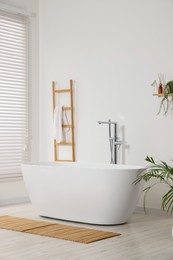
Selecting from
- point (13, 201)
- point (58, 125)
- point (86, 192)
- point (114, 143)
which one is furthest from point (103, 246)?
point (58, 125)

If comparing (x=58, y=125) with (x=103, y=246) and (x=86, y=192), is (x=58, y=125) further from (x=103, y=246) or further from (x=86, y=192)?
(x=103, y=246)

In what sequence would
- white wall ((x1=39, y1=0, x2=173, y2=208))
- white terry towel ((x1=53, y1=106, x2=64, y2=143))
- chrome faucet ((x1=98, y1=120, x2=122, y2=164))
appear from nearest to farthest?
white wall ((x1=39, y1=0, x2=173, y2=208)) < chrome faucet ((x1=98, y1=120, x2=122, y2=164)) < white terry towel ((x1=53, y1=106, x2=64, y2=143))

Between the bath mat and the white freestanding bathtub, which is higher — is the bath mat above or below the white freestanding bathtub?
below

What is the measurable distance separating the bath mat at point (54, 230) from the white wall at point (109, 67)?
1.49m

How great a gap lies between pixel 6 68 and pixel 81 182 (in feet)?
8.34

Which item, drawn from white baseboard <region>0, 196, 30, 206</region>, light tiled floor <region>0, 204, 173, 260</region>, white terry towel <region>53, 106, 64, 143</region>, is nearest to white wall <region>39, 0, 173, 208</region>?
white terry towel <region>53, 106, 64, 143</region>

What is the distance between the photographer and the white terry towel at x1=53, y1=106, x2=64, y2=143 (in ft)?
23.9

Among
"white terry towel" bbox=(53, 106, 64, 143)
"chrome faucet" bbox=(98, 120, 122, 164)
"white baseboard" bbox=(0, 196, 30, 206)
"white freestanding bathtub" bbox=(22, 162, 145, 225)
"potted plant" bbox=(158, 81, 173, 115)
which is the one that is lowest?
"white baseboard" bbox=(0, 196, 30, 206)

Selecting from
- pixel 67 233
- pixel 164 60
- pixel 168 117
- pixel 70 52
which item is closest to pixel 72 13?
pixel 70 52

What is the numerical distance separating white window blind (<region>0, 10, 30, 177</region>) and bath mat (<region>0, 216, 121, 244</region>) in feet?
5.40

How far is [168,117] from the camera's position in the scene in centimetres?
608

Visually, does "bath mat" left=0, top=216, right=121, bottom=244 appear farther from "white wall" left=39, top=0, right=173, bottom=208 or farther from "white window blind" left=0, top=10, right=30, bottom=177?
"white window blind" left=0, top=10, right=30, bottom=177

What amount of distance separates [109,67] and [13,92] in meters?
1.54

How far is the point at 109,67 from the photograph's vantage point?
676 centimetres
